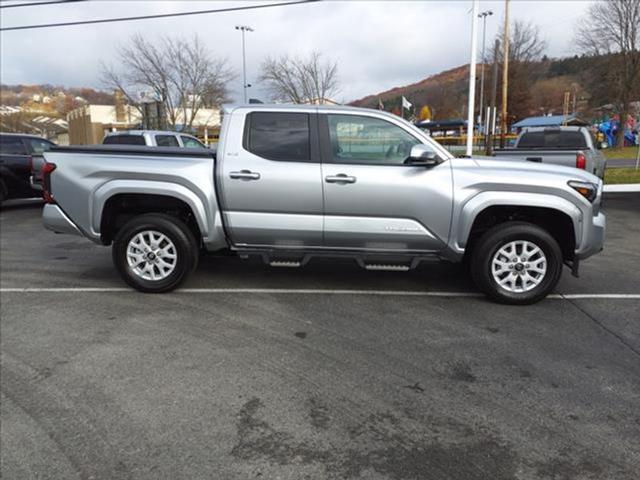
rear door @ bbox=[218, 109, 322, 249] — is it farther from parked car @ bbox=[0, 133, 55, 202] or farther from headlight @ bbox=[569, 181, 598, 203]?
parked car @ bbox=[0, 133, 55, 202]

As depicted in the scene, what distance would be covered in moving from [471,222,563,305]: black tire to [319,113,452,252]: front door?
41 cm

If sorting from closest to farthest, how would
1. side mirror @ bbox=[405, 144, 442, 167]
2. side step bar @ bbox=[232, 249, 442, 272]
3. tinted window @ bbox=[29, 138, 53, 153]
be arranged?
side mirror @ bbox=[405, 144, 442, 167] → side step bar @ bbox=[232, 249, 442, 272] → tinted window @ bbox=[29, 138, 53, 153]

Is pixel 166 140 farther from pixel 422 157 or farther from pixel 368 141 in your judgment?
pixel 422 157

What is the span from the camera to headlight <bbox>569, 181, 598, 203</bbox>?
16.4 feet

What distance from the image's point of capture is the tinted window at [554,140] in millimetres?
11977

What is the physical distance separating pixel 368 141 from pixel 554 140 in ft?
28.4

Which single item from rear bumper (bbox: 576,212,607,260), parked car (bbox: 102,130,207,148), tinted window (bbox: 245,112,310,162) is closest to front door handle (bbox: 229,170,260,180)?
tinted window (bbox: 245,112,310,162)

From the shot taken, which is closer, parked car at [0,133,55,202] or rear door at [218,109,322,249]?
rear door at [218,109,322,249]

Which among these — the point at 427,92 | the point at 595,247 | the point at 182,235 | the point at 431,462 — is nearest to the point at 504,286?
the point at 595,247

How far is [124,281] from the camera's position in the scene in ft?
19.0

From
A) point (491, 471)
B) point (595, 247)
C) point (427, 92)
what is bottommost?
point (491, 471)

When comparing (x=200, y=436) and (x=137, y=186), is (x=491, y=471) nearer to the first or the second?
(x=200, y=436)

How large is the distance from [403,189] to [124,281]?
128 inches

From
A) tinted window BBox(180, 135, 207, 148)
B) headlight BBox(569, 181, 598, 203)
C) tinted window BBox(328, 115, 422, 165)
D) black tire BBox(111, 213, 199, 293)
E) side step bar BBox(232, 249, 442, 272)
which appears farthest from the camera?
tinted window BBox(180, 135, 207, 148)
